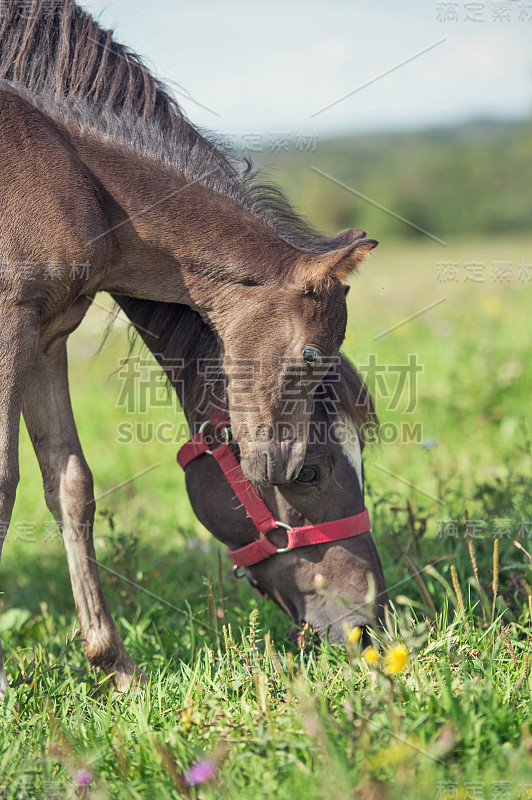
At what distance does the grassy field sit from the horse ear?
45.3 inches

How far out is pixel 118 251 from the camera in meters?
2.93

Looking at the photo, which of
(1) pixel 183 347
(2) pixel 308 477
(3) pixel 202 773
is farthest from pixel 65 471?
(3) pixel 202 773

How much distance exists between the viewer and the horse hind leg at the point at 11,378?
2629mm

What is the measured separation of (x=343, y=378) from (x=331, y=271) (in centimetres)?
55

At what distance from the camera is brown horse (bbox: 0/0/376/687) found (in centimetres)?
266

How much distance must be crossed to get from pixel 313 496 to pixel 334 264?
40.8 inches

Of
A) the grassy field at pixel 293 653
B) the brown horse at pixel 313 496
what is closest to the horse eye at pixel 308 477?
the brown horse at pixel 313 496

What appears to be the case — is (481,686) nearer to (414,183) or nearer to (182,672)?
(182,672)

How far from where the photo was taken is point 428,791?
176 centimetres

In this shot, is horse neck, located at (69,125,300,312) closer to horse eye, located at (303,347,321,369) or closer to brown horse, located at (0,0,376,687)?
brown horse, located at (0,0,376,687)

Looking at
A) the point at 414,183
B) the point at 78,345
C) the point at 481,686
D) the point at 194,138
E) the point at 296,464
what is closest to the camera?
the point at 481,686

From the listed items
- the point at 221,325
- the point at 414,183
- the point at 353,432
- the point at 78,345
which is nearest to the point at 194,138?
the point at 221,325

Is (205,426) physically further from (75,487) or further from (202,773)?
(202,773)

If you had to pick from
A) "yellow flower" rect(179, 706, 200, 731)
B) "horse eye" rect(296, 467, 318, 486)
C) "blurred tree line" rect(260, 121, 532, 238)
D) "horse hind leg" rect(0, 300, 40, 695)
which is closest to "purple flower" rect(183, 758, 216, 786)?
"yellow flower" rect(179, 706, 200, 731)
